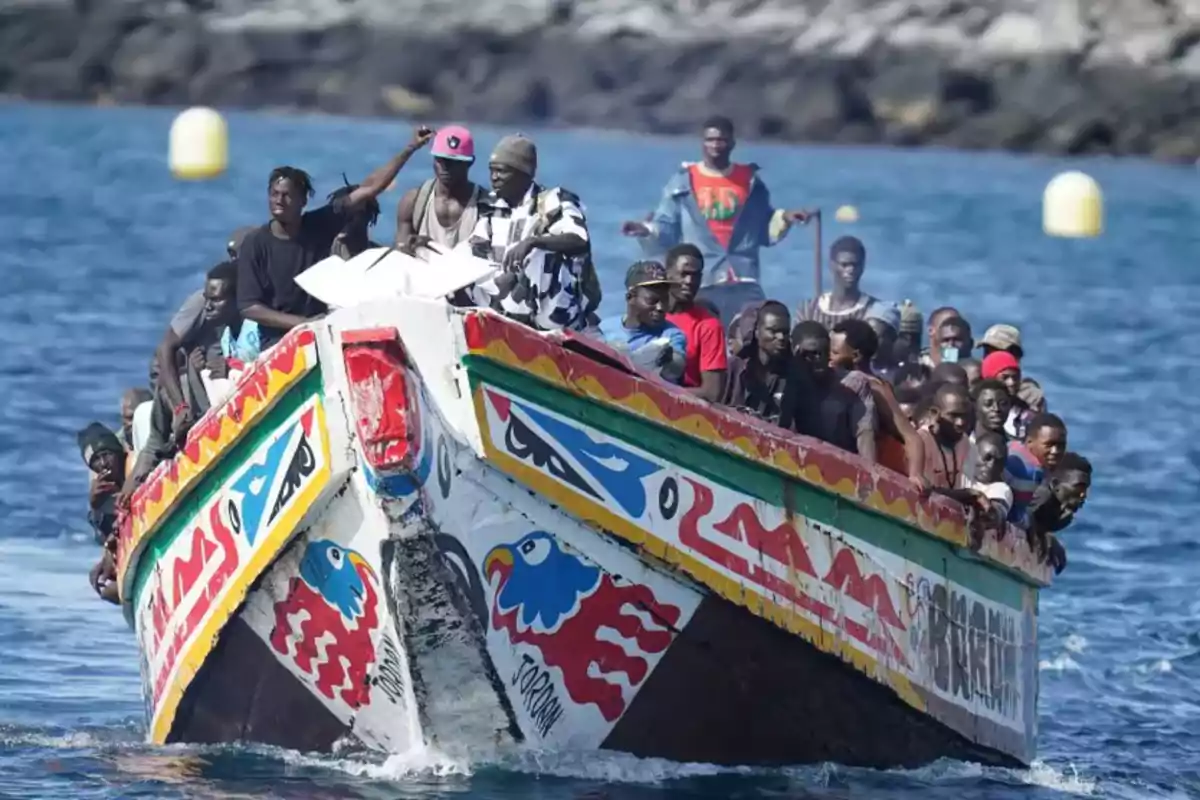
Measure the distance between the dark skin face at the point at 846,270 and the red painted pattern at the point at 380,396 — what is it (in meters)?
7.66

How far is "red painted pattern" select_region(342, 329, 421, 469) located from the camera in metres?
11.4

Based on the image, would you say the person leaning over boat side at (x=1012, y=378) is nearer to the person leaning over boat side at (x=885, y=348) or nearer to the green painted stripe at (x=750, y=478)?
the person leaning over boat side at (x=885, y=348)

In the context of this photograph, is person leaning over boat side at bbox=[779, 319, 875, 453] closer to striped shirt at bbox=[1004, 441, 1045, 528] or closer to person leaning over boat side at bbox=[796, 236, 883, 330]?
Result: striped shirt at bbox=[1004, 441, 1045, 528]

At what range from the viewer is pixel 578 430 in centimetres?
1189

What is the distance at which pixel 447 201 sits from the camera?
13.5 m

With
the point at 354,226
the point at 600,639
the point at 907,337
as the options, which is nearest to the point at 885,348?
the point at 907,337

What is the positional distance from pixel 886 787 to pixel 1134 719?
4023 mm

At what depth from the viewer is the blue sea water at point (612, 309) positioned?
535 inches

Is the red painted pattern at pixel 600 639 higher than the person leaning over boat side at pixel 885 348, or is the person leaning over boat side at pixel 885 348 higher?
the person leaning over boat side at pixel 885 348

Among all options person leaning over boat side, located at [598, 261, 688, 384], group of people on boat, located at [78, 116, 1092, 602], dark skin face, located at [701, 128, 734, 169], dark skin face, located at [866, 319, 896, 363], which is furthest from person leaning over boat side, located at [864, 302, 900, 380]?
person leaning over boat side, located at [598, 261, 688, 384]

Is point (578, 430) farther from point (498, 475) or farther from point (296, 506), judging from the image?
point (296, 506)

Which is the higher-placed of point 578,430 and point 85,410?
point 578,430

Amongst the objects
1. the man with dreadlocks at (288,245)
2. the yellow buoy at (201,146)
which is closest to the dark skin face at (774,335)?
the man with dreadlocks at (288,245)

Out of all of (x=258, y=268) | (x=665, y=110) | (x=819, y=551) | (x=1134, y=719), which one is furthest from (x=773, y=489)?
(x=665, y=110)
